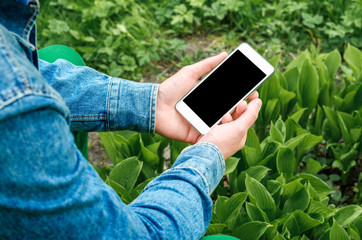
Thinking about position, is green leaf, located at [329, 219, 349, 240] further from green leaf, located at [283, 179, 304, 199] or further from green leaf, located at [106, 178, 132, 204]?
green leaf, located at [106, 178, 132, 204]

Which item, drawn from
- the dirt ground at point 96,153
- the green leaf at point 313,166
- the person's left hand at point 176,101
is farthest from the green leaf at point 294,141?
the dirt ground at point 96,153

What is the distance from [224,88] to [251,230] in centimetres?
55

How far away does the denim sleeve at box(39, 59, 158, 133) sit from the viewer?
4.75 ft

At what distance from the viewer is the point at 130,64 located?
2.96 metres

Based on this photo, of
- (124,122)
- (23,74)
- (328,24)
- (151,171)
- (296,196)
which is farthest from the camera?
(328,24)

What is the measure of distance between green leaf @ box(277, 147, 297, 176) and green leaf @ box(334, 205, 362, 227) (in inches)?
10.4

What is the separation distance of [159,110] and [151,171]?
1.31 feet

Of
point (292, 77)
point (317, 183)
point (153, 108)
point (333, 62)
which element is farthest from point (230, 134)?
point (333, 62)

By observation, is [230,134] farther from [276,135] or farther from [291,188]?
[276,135]

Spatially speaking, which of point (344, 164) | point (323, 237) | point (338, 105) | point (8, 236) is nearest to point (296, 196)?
point (323, 237)

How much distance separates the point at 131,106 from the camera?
→ 4.84 ft

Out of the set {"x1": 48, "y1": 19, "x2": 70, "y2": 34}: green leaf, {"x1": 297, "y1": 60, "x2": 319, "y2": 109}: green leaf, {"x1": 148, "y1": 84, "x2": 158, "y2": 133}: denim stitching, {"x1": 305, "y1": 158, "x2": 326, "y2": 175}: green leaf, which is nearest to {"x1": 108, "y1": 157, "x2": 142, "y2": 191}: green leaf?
{"x1": 148, "y1": 84, "x2": 158, "y2": 133}: denim stitching

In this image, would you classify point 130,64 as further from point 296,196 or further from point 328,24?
point 296,196

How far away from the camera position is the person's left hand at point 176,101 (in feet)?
5.15
